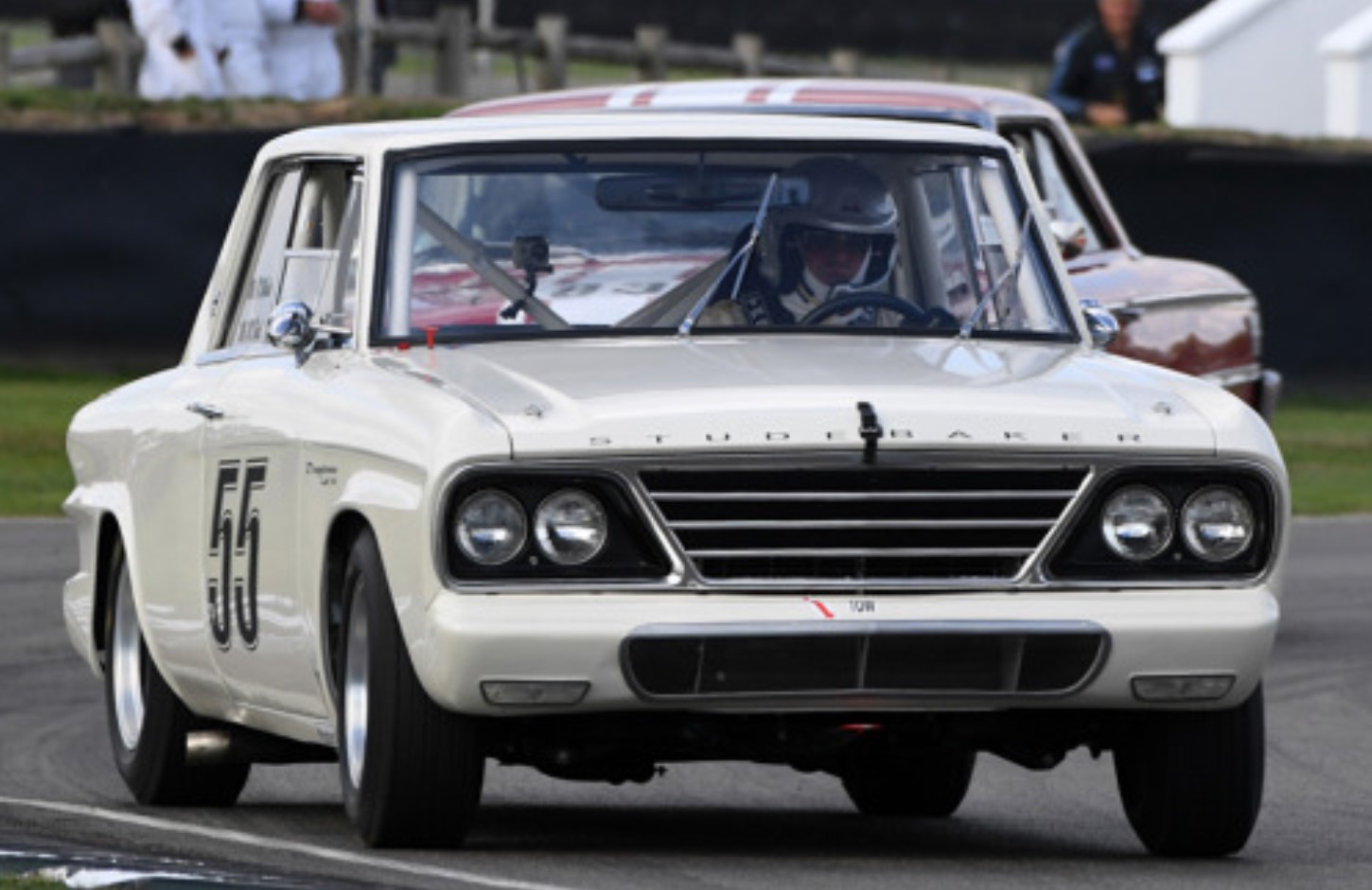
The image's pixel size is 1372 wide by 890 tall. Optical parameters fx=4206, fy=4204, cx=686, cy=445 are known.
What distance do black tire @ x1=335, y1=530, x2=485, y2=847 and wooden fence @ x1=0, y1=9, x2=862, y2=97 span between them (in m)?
17.3

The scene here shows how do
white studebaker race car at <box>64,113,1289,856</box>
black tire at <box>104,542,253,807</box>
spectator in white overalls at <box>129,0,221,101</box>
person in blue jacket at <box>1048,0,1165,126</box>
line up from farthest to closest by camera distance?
spectator in white overalls at <box>129,0,221,101</box>
person in blue jacket at <box>1048,0,1165,126</box>
black tire at <box>104,542,253,807</box>
white studebaker race car at <box>64,113,1289,856</box>

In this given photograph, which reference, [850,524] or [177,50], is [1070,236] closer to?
[850,524]

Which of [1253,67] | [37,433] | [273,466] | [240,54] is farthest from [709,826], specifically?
[1253,67]

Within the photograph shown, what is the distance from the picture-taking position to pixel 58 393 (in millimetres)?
22703

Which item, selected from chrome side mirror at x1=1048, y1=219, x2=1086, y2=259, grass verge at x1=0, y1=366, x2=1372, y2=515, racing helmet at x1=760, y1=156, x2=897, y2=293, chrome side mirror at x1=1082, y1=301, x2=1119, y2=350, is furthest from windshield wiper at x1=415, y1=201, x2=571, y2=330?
grass verge at x1=0, y1=366, x2=1372, y2=515

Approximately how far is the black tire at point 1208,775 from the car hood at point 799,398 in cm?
60

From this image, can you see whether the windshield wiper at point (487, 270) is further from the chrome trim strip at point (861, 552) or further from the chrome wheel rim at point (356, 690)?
the chrome trim strip at point (861, 552)

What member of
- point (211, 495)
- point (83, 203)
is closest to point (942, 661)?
→ point (211, 495)

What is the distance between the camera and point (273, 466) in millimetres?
8734

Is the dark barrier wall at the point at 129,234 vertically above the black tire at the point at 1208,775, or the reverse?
the black tire at the point at 1208,775

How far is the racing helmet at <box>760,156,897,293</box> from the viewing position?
29.5ft

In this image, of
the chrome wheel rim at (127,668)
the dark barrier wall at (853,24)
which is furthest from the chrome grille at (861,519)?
the dark barrier wall at (853,24)

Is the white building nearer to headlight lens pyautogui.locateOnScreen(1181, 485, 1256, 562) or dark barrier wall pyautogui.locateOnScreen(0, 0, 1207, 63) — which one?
dark barrier wall pyautogui.locateOnScreen(0, 0, 1207, 63)

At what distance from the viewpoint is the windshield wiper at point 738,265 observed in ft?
28.9
